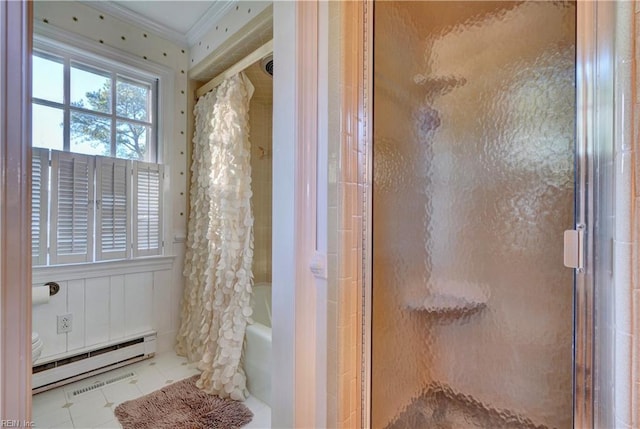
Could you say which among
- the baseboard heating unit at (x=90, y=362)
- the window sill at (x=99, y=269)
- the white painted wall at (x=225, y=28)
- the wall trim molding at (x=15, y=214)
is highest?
the white painted wall at (x=225, y=28)

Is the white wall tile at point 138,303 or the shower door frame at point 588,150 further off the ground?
the shower door frame at point 588,150

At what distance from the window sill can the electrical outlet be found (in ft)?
0.75

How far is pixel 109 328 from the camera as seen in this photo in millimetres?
1977

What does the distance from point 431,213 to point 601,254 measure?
1.45 feet

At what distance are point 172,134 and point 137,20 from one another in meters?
0.79

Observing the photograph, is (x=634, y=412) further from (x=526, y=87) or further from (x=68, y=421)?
(x=68, y=421)

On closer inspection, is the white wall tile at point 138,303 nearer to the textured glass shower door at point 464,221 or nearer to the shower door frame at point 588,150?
the textured glass shower door at point 464,221

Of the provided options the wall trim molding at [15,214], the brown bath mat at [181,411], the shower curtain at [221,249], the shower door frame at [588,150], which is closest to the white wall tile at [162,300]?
the shower curtain at [221,249]

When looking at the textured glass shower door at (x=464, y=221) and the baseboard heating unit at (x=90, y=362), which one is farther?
the baseboard heating unit at (x=90, y=362)

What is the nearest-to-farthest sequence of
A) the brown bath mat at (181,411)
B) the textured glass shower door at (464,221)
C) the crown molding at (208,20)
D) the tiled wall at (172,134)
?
1. the textured glass shower door at (464,221)
2. the brown bath mat at (181,411)
3. the crown molding at (208,20)
4. the tiled wall at (172,134)

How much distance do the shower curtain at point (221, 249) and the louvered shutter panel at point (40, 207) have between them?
84cm

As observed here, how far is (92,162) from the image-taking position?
190cm

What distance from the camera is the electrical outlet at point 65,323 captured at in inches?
70.9

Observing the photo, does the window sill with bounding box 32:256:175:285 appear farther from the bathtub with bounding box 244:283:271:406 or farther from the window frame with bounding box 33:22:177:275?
the bathtub with bounding box 244:283:271:406
